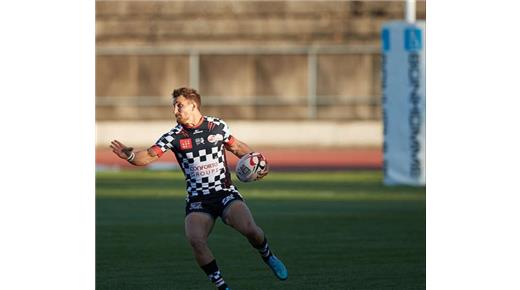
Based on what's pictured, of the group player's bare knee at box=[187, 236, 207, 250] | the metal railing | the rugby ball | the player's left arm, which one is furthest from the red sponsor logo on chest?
the metal railing

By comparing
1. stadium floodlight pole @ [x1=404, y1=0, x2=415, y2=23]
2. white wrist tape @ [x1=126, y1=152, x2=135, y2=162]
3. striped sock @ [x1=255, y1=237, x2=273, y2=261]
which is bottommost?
striped sock @ [x1=255, y1=237, x2=273, y2=261]

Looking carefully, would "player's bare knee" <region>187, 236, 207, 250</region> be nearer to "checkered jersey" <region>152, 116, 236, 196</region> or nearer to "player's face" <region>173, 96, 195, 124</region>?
"checkered jersey" <region>152, 116, 236, 196</region>

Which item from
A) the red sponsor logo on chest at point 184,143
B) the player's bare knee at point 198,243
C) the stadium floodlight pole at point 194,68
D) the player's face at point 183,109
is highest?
the stadium floodlight pole at point 194,68

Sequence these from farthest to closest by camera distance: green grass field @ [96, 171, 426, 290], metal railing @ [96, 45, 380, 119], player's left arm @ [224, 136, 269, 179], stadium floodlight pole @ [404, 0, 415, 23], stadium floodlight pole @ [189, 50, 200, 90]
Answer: stadium floodlight pole @ [189, 50, 200, 90] → metal railing @ [96, 45, 380, 119] → stadium floodlight pole @ [404, 0, 415, 23] → green grass field @ [96, 171, 426, 290] → player's left arm @ [224, 136, 269, 179]

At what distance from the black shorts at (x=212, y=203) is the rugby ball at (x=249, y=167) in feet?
0.99

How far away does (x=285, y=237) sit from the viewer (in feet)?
48.3

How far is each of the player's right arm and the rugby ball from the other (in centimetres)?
72

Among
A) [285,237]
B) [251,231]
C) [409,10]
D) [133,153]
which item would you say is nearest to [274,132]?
[409,10]

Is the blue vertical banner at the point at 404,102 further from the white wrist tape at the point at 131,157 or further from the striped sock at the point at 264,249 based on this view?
the white wrist tape at the point at 131,157

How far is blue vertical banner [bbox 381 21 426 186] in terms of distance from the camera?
70.7ft

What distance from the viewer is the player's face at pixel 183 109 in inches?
377

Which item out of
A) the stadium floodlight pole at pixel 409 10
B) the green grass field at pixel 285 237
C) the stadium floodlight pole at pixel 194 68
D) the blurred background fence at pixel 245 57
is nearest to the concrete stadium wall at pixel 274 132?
the blurred background fence at pixel 245 57
